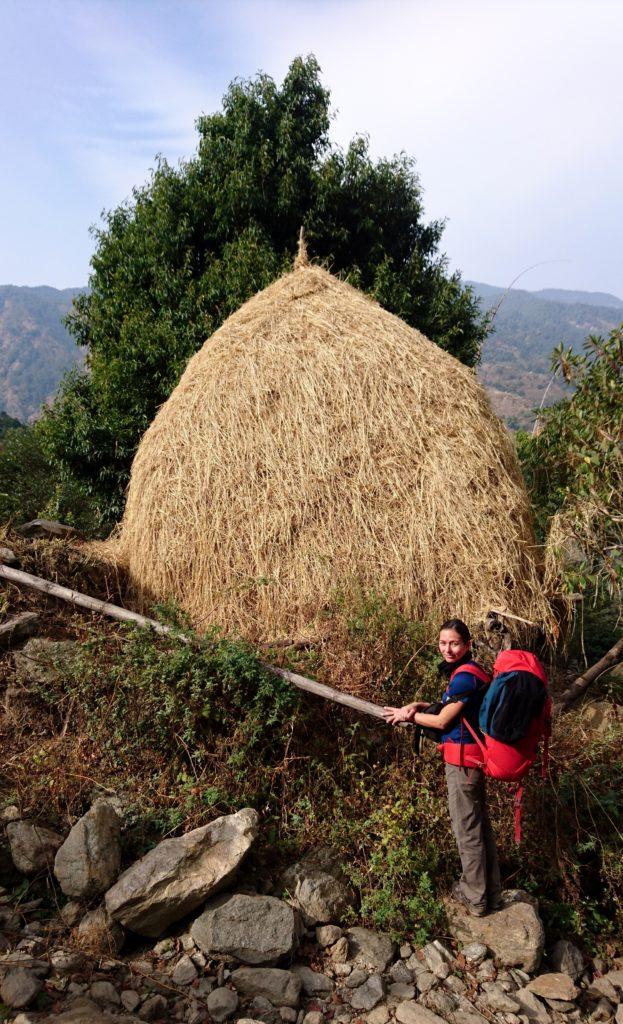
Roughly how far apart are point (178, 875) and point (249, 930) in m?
0.48

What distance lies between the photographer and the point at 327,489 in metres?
5.62

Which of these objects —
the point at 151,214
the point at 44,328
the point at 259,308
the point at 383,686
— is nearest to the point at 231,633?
the point at 383,686

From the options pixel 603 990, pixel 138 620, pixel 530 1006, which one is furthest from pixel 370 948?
pixel 138 620

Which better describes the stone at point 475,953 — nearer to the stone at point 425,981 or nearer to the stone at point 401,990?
the stone at point 425,981

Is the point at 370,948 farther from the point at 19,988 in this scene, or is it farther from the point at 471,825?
the point at 19,988

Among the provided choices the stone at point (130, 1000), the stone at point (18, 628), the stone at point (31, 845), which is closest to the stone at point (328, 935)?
the stone at point (130, 1000)

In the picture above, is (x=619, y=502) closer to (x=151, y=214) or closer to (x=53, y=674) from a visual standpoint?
(x=53, y=674)

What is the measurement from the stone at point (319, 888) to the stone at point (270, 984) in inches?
18.8

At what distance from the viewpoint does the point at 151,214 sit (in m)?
12.4

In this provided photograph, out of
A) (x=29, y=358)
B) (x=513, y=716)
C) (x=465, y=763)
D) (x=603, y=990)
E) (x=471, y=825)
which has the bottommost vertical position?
(x=603, y=990)

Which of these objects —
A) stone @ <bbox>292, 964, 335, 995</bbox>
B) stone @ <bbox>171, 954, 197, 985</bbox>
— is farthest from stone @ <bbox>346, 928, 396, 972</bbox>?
stone @ <bbox>171, 954, 197, 985</bbox>

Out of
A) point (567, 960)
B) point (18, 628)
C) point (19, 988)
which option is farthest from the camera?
point (18, 628)

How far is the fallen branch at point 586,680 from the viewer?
5.93 m

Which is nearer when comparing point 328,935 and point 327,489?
point 328,935
